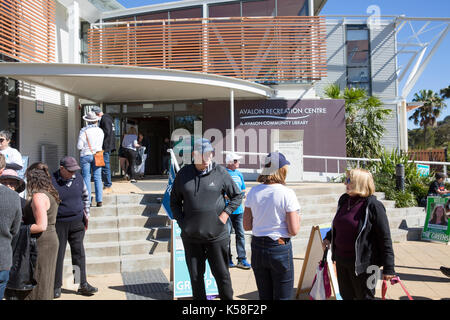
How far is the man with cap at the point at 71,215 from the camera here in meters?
4.38

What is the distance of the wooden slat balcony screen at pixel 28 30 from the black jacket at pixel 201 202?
8108 mm

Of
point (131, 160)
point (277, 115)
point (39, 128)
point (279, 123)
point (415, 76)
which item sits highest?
point (415, 76)

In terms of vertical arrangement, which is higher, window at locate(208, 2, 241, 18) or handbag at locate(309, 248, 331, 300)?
window at locate(208, 2, 241, 18)

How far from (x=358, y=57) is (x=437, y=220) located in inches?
526

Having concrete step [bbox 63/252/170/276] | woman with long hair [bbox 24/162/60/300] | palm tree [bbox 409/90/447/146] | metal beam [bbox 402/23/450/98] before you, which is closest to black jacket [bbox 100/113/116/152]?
concrete step [bbox 63/252/170/276]

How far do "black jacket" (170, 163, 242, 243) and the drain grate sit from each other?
5.63ft

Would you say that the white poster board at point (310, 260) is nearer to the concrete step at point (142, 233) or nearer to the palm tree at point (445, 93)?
the concrete step at point (142, 233)

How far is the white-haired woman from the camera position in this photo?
3029mm

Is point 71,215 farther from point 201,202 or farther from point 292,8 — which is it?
point 292,8

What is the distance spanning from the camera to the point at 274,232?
315 cm

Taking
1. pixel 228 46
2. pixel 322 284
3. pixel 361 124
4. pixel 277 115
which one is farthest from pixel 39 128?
pixel 361 124

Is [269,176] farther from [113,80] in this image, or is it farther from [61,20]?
[61,20]

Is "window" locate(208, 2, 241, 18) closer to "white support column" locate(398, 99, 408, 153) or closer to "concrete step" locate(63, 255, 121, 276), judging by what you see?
"white support column" locate(398, 99, 408, 153)

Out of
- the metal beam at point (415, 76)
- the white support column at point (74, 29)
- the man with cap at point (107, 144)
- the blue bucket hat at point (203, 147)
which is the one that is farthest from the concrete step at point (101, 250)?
the metal beam at point (415, 76)
